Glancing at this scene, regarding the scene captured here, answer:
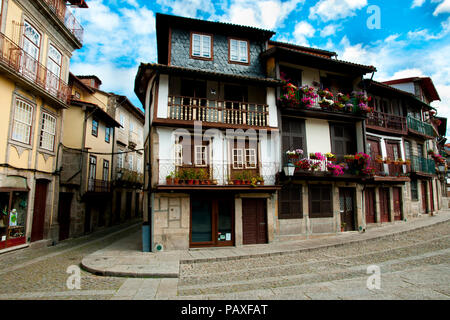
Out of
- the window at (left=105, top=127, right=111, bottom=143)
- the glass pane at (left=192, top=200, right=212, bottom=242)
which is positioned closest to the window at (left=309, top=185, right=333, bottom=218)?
the glass pane at (left=192, top=200, right=212, bottom=242)

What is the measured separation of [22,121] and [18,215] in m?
4.25

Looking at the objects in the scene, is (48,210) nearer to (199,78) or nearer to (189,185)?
(189,185)

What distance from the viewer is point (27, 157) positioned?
1222 cm

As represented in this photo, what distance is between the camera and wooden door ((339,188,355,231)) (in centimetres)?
1498

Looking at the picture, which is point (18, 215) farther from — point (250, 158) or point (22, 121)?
point (250, 158)

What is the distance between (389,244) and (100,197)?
1872 centimetres

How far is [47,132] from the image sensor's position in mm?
13859

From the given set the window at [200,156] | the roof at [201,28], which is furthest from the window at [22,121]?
the window at [200,156]

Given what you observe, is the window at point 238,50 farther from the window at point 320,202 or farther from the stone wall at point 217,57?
the window at point 320,202

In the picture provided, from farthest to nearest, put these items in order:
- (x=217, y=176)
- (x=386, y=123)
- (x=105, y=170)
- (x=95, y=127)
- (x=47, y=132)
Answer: (x=105, y=170)
(x=95, y=127)
(x=386, y=123)
(x=47, y=132)
(x=217, y=176)

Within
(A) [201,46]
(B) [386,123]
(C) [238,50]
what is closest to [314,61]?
(C) [238,50]

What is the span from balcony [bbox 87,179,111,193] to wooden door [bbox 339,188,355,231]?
636 inches

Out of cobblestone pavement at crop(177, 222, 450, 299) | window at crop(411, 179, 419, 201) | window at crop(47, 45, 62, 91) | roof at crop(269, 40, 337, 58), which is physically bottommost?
cobblestone pavement at crop(177, 222, 450, 299)

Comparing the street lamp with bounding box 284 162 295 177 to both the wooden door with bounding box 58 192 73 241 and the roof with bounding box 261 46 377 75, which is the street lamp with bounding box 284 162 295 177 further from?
the wooden door with bounding box 58 192 73 241
